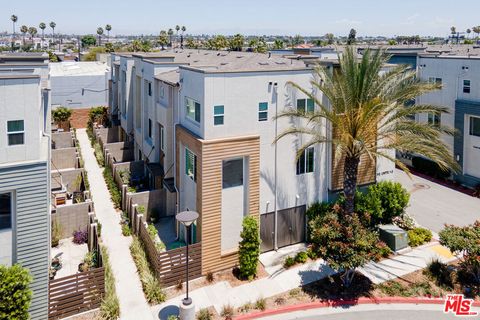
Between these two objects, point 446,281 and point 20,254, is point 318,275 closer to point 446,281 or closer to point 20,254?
point 446,281

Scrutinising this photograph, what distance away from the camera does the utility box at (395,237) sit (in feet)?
66.6

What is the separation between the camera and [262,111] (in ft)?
62.2

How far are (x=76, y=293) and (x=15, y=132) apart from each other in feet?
20.9

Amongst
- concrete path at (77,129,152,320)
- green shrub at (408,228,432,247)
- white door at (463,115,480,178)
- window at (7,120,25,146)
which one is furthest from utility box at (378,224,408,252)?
window at (7,120,25,146)

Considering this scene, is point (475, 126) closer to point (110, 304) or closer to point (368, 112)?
point (368, 112)

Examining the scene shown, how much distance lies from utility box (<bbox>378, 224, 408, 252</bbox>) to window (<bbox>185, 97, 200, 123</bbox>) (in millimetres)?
11185

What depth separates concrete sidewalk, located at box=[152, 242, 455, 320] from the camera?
53.7 ft

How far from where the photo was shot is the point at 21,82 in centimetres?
1345

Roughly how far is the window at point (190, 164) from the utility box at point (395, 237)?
1018cm

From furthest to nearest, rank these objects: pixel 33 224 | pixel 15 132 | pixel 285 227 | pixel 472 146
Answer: pixel 472 146 → pixel 285 227 → pixel 33 224 → pixel 15 132

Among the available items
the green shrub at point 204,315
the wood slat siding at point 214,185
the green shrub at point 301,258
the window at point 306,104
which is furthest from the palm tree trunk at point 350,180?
the green shrub at point 204,315

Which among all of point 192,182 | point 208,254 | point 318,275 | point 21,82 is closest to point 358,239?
point 318,275

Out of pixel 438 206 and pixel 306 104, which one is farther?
pixel 438 206

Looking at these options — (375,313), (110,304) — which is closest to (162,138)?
(110,304)
